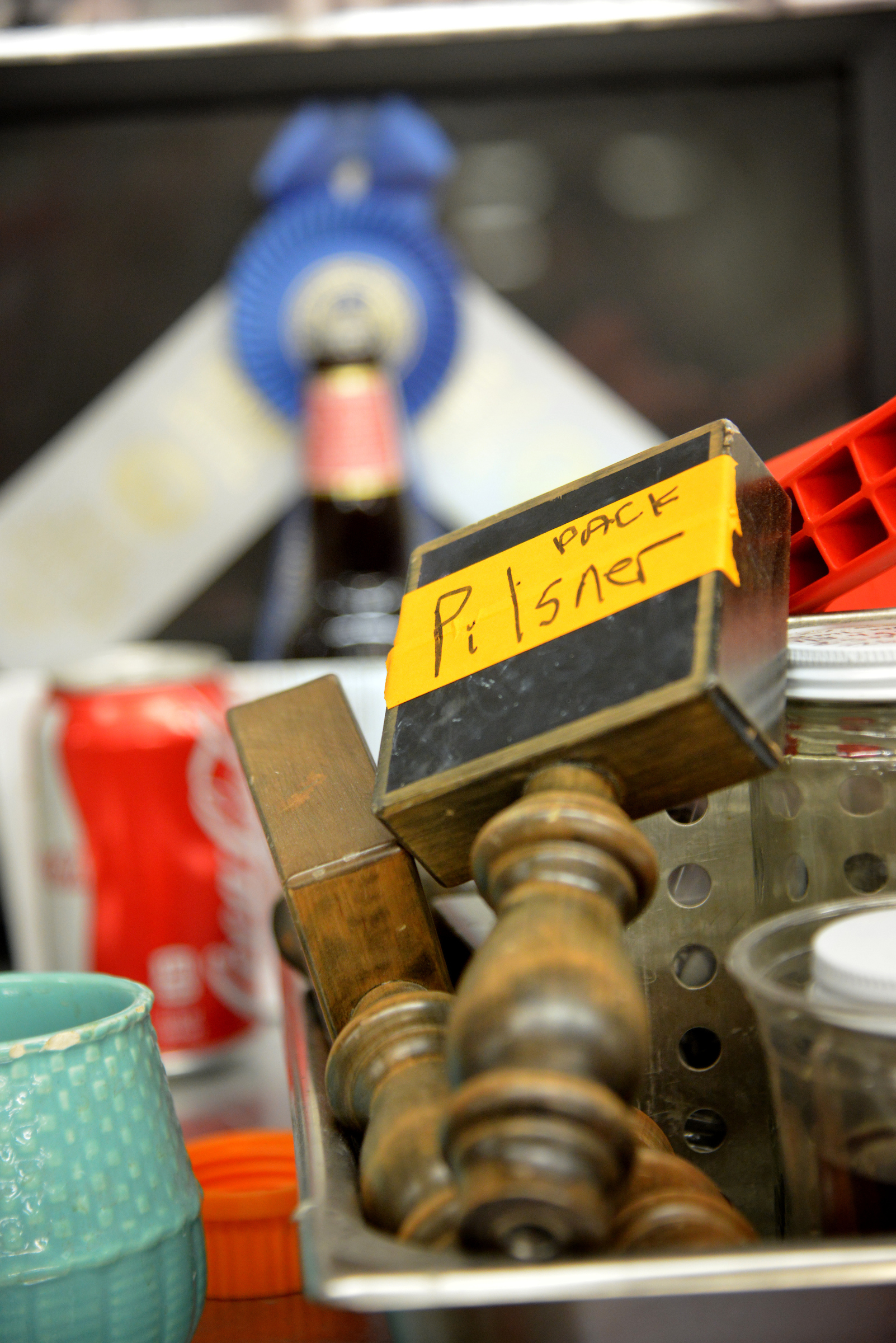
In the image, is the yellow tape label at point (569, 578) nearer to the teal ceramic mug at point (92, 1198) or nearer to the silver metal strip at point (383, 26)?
the teal ceramic mug at point (92, 1198)

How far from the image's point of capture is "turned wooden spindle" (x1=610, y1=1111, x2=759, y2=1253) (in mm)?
250

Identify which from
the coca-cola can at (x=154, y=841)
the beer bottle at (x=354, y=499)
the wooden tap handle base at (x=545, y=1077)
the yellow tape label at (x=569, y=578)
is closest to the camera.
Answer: the wooden tap handle base at (x=545, y=1077)

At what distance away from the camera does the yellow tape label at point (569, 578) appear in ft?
1.05

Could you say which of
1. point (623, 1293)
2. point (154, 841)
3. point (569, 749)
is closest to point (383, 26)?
point (154, 841)

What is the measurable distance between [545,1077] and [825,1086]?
0.34 feet

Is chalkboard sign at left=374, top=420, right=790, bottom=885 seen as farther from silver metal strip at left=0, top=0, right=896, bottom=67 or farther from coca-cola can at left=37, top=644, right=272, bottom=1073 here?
silver metal strip at left=0, top=0, right=896, bottom=67

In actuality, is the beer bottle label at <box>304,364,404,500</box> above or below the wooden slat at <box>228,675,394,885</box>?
above

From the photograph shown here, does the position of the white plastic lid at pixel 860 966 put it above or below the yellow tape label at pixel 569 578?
below

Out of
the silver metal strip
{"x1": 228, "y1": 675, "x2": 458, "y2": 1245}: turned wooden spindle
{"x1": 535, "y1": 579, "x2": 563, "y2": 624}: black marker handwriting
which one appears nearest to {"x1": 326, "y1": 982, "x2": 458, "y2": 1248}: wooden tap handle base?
{"x1": 228, "y1": 675, "x2": 458, "y2": 1245}: turned wooden spindle

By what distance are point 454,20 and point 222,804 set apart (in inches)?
29.9

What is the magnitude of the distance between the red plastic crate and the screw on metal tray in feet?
0.09

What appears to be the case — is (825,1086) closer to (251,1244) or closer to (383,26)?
(251,1244)

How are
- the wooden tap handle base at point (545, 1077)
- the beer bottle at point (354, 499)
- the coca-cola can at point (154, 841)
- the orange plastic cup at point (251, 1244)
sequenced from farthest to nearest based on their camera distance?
the beer bottle at point (354, 499) < the coca-cola can at point (154, 841) < the orange plastic cup at point (251, 1244) < the wooden tap handle base at point (545, 1077)

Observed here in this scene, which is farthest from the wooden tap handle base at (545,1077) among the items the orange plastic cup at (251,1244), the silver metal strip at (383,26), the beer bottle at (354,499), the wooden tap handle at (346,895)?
the silver metal strip at (383,26)
